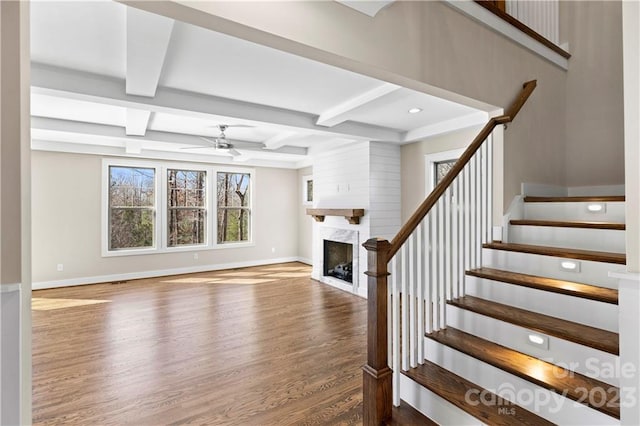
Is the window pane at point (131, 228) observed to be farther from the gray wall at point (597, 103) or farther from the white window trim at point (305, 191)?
the gray wall at point (597, 103)

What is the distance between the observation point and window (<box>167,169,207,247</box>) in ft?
22.7

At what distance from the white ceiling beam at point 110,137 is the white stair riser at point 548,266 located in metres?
4.50

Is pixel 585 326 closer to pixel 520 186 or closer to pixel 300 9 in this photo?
pixel 520 186

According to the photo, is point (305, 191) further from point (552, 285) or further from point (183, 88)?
point (552, 285)

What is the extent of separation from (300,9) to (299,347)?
2.92 meters

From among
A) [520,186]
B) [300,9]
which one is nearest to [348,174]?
[520,186]

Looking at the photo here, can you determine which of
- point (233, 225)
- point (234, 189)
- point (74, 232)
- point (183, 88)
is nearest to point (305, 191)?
point (234, 189)

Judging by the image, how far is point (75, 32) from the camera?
2123mm

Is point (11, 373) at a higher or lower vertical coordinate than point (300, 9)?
lower

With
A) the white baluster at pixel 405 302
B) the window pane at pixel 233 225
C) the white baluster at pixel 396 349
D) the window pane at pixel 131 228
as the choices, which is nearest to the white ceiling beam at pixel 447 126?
the white baluster at pixel 405 302

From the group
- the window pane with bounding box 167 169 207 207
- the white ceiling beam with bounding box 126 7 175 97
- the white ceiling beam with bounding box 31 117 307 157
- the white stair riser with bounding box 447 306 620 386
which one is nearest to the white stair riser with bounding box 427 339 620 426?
the white stair riser with bounding box 447 306 620 386

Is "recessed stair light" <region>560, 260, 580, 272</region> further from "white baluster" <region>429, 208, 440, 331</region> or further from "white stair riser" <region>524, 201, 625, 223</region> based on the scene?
"white baluster" <region>429, 208, 440, 331</region>

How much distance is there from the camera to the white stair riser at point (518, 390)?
4.89 feet

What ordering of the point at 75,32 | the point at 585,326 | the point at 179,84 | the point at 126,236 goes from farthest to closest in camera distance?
the point at 126,236, the point at 179,84, the point at 75,32, the point at 585,326
